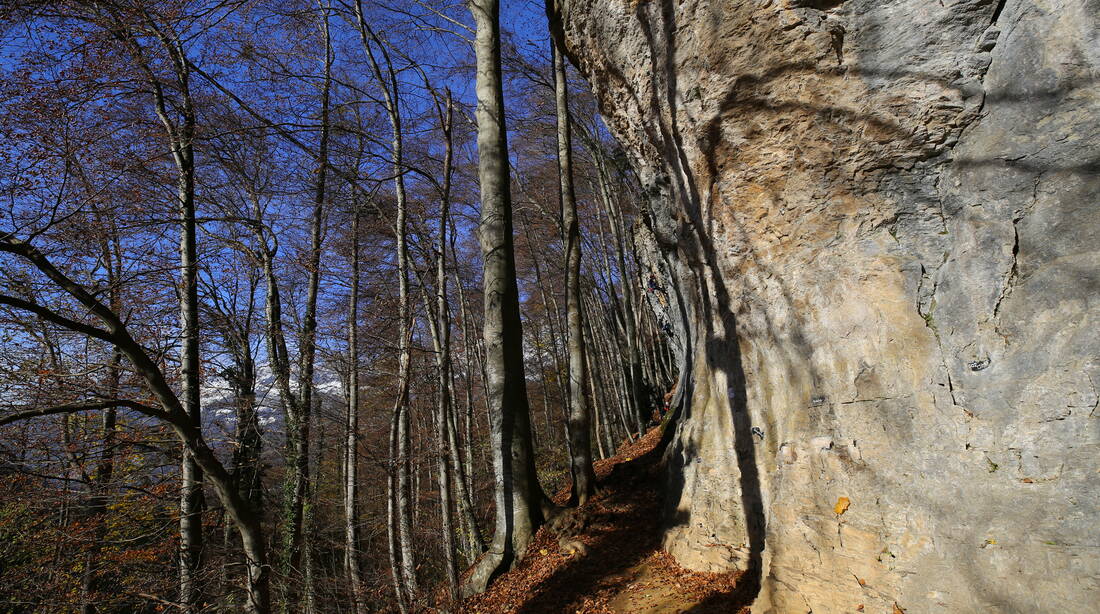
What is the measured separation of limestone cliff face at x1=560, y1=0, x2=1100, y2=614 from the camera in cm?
256

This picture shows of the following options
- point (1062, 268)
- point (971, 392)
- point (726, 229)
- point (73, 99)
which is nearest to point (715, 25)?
point (726, 229)

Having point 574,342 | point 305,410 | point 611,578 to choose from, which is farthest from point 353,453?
point 611,578

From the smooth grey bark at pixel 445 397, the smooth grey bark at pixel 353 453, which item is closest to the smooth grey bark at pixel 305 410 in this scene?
the smooth grey bark at pixel 353 453

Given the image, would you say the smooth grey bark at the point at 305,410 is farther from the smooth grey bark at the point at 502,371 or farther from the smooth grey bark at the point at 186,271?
the smooth grey bark at the point at 502,371

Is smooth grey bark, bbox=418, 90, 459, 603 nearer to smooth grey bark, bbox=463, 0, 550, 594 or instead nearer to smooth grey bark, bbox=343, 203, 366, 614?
smooth grey bark, bbox=463, 0, 550, 594

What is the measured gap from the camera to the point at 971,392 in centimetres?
284

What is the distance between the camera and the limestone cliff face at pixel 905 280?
256 centimetres

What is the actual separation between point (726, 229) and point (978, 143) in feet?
5.71

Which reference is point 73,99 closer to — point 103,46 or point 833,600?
point 103,46

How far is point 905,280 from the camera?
3.22 metres

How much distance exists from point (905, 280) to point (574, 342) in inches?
206

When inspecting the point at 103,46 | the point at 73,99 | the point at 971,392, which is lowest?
the point at 971,392

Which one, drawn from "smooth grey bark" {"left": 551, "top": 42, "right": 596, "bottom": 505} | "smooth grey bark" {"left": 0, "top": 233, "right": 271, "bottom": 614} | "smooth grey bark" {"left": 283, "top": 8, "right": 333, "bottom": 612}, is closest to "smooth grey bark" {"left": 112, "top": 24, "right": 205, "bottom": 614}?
"smooth grey bark" {"left": 283, "top": 8, "right": 333, "bottom": 612}

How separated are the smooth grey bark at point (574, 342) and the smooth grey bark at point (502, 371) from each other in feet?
3.21
